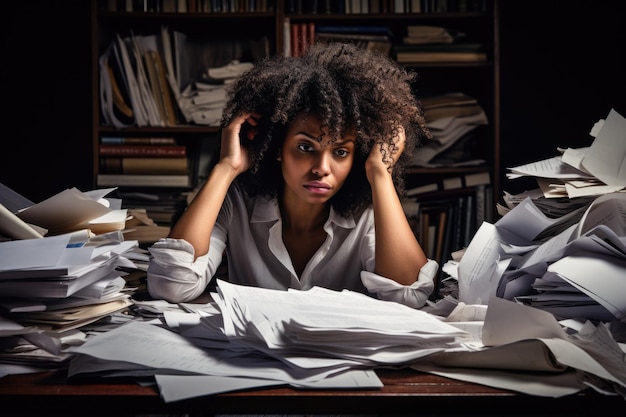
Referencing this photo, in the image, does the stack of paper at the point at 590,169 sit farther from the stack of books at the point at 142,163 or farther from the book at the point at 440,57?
the stack of books at the point at 142,163

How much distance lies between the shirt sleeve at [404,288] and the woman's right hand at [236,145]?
18.9 inches

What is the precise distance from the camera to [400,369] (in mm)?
738

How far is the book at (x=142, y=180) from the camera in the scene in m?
2.81

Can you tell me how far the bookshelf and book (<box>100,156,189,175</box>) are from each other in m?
0.05

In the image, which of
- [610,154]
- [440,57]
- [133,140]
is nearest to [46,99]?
[133,140]

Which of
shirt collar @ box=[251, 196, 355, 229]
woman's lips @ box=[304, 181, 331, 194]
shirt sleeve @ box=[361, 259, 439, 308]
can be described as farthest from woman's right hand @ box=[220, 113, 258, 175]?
shirt sleeve @ box=[361, 259, 439, 308]

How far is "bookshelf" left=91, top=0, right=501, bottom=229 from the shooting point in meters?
2.81

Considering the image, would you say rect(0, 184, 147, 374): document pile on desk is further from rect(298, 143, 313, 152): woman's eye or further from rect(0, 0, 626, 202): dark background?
rect(0, 0, 626, 202): dark background

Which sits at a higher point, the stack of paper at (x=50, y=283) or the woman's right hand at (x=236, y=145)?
the woman's right hand at (x=236, y=145)

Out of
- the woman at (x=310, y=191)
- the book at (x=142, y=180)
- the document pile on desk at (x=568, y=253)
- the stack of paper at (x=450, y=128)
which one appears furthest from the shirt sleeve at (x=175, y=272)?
the stack of paper at (x=450, y=128)

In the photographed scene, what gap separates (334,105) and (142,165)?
1.52m

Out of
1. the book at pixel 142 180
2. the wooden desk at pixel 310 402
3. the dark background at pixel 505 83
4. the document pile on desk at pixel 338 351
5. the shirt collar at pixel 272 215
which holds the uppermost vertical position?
the dark background at pixel 505 83

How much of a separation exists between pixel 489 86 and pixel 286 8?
981 millimetres

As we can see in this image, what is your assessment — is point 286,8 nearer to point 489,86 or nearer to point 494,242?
point 489,86
